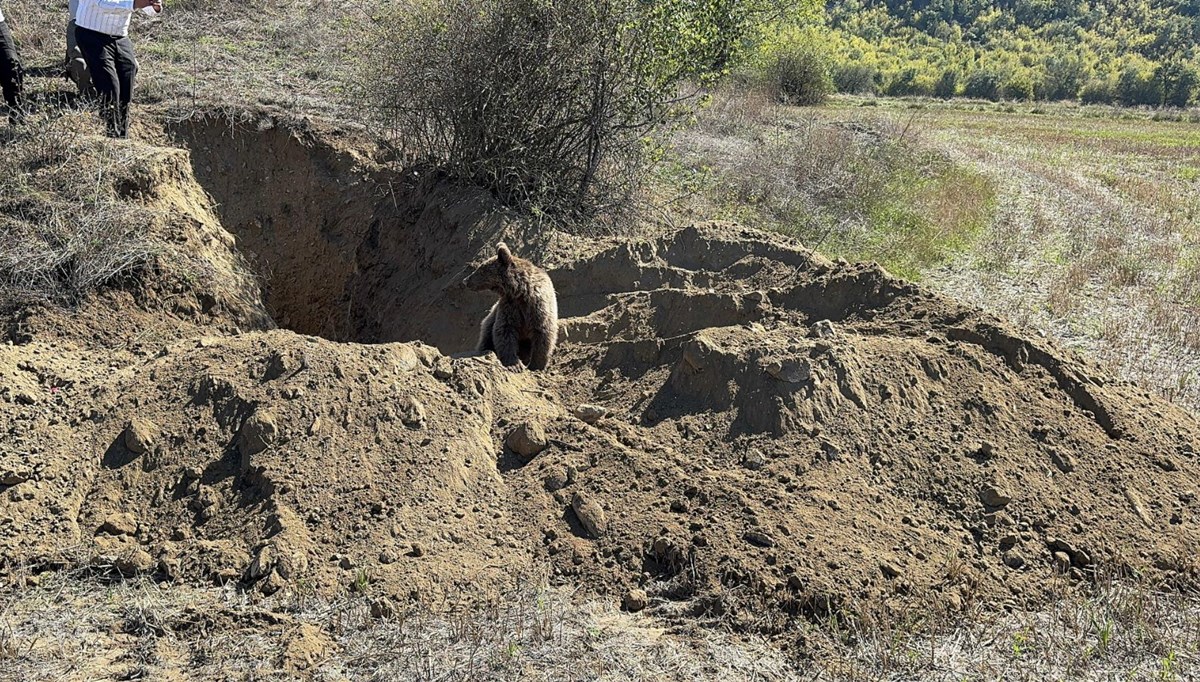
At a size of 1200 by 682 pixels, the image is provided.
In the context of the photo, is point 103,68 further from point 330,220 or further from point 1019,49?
point 1019,49

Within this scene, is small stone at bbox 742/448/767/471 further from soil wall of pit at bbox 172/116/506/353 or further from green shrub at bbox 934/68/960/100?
green shrub at bbox 934/68/960/100

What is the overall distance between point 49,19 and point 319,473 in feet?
30.1

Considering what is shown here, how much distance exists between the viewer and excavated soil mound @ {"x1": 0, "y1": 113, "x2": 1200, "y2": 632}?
4.41 metres

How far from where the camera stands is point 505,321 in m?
7.01

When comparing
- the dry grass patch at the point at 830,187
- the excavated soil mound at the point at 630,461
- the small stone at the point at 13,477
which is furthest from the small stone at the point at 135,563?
the dry grass patch at the point at 830,187

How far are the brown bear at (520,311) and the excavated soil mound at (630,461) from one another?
0.31 m

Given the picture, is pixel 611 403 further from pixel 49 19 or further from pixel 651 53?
pixel 49 19

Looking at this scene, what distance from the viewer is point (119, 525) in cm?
453

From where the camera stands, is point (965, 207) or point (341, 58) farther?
point (965, 207)

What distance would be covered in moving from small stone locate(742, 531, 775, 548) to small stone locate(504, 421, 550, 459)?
1.38m

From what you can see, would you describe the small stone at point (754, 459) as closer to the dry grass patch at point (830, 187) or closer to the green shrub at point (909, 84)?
the dry grass patch at point (830, 187)

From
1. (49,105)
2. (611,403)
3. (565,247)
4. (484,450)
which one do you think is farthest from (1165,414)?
(49,105)

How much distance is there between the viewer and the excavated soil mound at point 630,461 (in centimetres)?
441

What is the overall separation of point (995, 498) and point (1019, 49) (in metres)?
91.4
